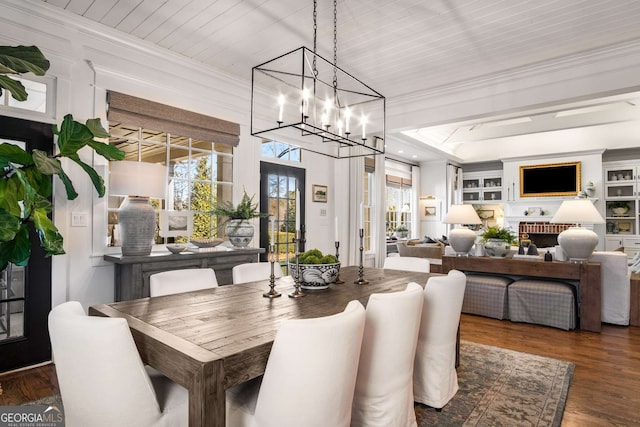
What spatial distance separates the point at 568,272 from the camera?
3.85 metres

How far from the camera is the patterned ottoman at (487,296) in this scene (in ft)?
13.3

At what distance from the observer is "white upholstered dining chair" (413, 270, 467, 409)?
80.8 inches

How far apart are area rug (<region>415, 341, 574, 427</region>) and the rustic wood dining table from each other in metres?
0.78

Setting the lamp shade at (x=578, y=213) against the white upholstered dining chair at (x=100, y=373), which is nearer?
the white upholstered dining chair at (x=100, y=373)

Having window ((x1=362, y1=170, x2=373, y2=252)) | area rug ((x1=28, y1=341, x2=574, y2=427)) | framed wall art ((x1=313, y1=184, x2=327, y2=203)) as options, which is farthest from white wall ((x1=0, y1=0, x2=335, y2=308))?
window ((x1=362, y1=170, x2=373, y2=252))

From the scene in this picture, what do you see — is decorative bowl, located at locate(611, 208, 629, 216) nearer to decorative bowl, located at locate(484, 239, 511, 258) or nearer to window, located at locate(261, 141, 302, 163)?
decorative bowl, located at locate(484, 239, 511, 258)

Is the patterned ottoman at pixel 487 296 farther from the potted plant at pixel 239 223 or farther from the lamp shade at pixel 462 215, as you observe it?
the potted plant at pixel 239 223

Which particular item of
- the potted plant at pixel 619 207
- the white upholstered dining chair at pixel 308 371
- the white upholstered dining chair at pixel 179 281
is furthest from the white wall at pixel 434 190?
the white upholstered dining chair at pixel 308 371

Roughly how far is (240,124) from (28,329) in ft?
8.97

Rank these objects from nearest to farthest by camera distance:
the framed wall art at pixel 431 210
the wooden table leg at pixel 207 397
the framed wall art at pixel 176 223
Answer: the wooden table leg at pixel 207 397, the framed wall art at pixel 176 223, the framed wall art at pixel 431 210

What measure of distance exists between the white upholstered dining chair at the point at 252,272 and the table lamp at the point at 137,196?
2.87 ft

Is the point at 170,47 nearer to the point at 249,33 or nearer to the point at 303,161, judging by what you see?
the point at 249,33

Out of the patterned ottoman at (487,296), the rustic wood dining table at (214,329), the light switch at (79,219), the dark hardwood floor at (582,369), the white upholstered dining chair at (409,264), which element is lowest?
→ the dark hardwood floor at (582,369)

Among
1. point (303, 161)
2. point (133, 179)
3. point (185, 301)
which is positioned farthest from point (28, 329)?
point (303, 161)
